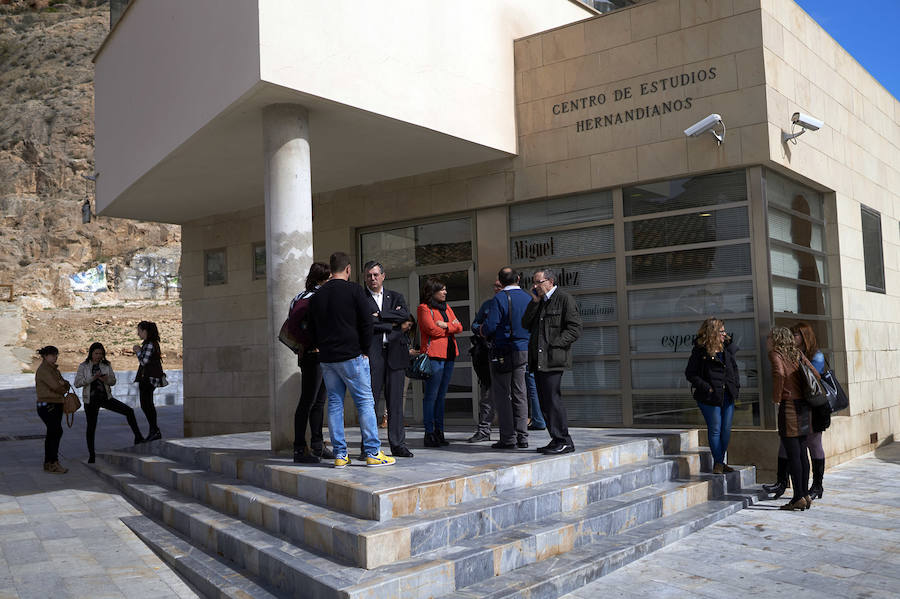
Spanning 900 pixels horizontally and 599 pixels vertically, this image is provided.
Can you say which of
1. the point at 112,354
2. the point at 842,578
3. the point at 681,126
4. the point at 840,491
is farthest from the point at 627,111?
the point at 112,354

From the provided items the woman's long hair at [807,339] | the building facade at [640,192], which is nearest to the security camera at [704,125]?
the building facade at [640,192]

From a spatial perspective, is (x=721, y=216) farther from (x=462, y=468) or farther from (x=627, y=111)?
(x=462, y=468)

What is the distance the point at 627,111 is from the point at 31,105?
66.4 m

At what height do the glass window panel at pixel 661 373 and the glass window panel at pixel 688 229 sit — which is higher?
the glass window panel at pixel 688 229

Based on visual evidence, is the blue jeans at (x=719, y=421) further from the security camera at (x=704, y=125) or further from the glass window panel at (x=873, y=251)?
the glass window panel at (x=873, y=251)

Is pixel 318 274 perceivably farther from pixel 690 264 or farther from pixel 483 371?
pixel 690 264

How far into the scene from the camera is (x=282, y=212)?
8133mm

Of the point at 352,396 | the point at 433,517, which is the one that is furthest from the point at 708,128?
the point at 433,517

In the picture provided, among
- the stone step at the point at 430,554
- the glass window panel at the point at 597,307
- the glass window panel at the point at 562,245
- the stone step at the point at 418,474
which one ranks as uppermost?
the glass window panel at the point at 562,245

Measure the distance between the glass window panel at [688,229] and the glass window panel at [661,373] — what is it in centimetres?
147

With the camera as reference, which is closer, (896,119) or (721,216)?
(721,216)

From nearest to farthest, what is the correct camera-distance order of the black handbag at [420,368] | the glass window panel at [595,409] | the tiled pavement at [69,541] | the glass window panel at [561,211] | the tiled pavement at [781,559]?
the tiled pavement at [781,559]
the tiled pavement at [69,541]
the black handbag at [420,368]
the glass window panel at [595,409]
the glass window panel at [561,211]

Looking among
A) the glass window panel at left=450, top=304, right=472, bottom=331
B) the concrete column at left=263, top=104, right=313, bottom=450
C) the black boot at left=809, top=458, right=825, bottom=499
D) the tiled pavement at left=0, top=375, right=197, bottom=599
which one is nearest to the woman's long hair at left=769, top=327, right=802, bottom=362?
the black boot at left=809, top=458, right=825, bottom=499

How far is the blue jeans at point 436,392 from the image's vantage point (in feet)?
25.0
